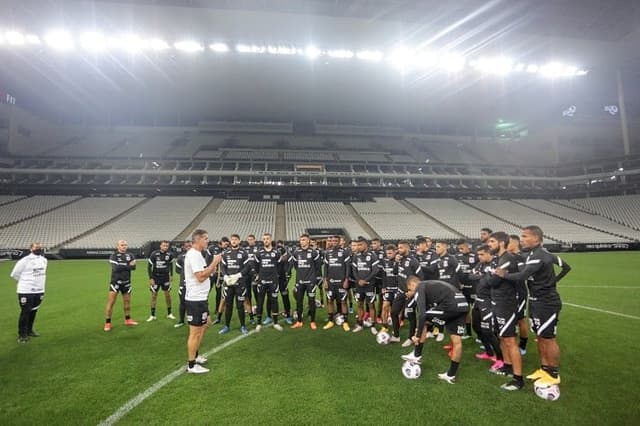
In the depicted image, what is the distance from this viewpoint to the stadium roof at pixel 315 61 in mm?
18734

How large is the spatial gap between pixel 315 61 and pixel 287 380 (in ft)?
82.1

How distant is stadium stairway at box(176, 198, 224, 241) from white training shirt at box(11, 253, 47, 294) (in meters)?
19.3

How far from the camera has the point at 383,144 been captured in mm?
42219

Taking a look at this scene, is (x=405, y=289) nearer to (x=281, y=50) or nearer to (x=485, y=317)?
(x=485, y=317)

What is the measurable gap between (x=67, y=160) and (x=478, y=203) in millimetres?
49300

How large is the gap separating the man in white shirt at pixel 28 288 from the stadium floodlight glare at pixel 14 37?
23.7 meters

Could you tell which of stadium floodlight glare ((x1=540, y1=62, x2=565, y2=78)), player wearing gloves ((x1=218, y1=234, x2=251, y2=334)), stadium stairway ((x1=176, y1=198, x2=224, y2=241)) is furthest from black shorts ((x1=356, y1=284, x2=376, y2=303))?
stadium floodlight glare ((x1=540, y1=62, x2=565, y2=78))

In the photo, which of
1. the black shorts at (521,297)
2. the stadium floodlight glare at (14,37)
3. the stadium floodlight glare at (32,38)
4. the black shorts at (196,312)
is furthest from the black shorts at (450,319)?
the stadium floodlight glare at (14,37)

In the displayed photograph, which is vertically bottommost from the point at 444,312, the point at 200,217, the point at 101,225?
the point at 444,312

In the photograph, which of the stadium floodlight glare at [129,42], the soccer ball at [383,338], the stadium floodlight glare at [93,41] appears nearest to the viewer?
the soccer ball at [383,338]

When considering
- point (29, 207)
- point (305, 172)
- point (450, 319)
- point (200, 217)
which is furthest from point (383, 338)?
point (29, 207)

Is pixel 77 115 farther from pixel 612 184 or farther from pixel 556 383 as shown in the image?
pixel 612 184

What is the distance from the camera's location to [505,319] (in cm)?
457

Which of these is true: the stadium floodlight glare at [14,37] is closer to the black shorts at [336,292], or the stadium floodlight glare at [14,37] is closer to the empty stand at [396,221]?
the black shorts at [336,292]
